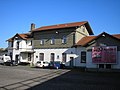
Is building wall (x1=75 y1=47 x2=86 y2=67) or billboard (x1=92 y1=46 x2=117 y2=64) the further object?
building wall (x1=75 y1=47 x2=86 y2=67)

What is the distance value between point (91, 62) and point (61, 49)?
8.82 metres

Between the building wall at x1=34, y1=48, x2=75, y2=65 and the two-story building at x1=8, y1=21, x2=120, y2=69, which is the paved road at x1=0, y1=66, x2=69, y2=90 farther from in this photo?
the building wall at x1=34, y1=48, x2=75, y2=65

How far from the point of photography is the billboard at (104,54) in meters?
31.6

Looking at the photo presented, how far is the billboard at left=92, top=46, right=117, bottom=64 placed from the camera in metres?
31.6

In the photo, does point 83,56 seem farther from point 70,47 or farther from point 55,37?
point 55,37

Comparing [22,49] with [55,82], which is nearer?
[55,82]

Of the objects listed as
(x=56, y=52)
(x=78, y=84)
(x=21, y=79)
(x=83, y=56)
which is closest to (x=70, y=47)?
(x=83, y=56)

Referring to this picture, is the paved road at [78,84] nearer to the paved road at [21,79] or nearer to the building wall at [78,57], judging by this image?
the paved road at [21,79]

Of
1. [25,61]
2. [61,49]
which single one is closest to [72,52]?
[61,49]

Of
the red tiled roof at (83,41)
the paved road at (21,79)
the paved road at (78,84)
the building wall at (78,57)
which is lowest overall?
the paved road at (78,84)

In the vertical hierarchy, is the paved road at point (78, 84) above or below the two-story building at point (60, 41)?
below

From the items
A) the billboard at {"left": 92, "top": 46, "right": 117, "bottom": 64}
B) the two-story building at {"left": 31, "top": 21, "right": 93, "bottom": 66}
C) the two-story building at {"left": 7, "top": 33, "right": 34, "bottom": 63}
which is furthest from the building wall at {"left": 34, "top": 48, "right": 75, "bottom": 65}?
the billboard at {"left": 92, "top": 46, "right": 117, "bottom": 64}

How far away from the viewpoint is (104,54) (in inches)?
1272

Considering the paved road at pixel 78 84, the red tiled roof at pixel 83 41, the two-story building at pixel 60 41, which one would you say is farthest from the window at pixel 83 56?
the paved road at pixel 78 84
